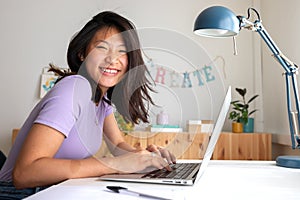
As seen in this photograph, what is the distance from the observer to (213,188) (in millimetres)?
789

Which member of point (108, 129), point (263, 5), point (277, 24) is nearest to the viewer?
point (108, 129)

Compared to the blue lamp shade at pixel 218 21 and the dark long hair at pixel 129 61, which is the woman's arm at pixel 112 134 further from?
the blue lamp shade at pixel 218 21

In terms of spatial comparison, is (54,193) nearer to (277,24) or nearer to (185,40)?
(277,24)

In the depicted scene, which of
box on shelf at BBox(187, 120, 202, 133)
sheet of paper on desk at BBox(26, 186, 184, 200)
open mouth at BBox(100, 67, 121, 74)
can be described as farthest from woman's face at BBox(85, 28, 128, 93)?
box on shelf at BBox(187, 120, 202, 133)

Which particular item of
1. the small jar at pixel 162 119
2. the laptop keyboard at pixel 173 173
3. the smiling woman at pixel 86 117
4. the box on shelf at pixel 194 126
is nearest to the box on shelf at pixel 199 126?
the box on shelf at pixel 194 126

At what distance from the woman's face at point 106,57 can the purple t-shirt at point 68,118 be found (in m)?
0.10

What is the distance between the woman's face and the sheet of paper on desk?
531 mm

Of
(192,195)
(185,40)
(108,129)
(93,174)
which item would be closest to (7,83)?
(185,40)

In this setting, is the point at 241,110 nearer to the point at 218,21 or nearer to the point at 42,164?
the point at 218,21

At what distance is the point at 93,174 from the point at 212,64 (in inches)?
81.3

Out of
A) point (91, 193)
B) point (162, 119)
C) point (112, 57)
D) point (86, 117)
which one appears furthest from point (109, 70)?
point (162, 119)

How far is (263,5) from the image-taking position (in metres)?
2.65

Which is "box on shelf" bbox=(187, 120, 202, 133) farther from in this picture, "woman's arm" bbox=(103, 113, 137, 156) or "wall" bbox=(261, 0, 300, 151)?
"woman's arm" bbox=(103, 113, 137, 156)

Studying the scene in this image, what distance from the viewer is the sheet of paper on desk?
0.66 meters
